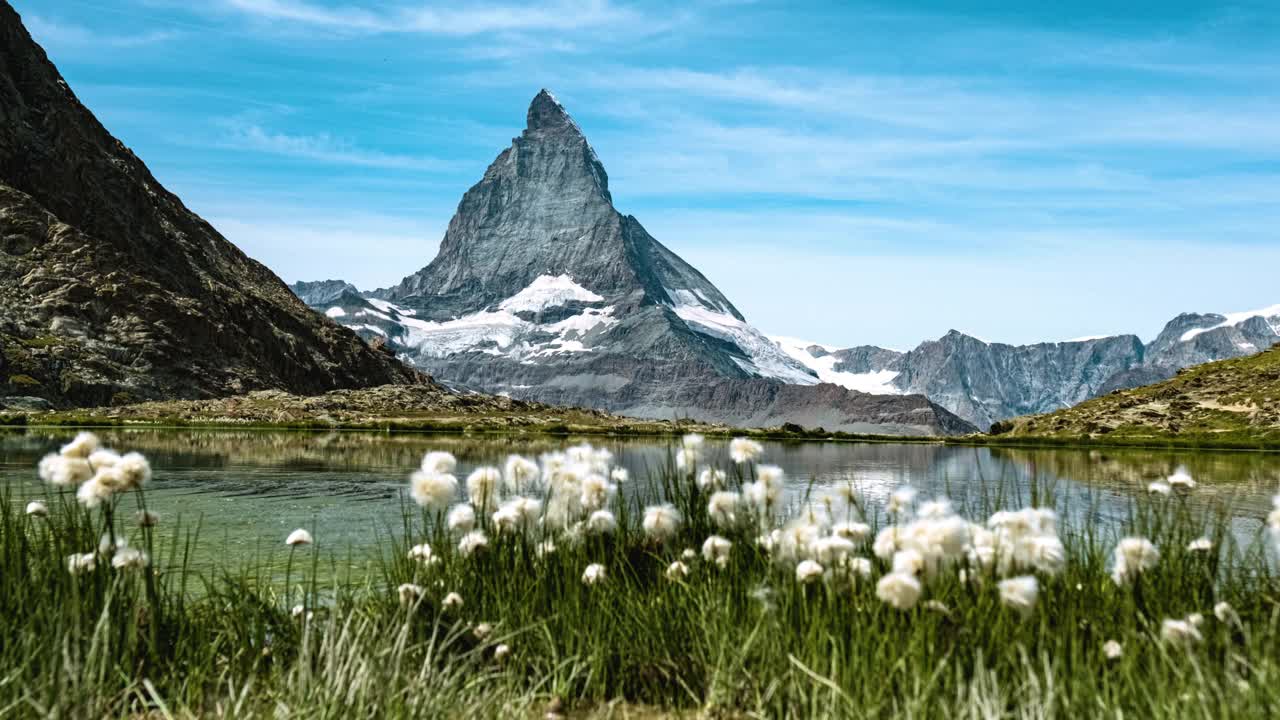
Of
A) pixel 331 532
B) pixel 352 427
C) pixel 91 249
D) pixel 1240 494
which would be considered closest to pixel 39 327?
pixel 91 249

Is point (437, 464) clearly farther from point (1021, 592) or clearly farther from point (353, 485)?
point (353, 485)

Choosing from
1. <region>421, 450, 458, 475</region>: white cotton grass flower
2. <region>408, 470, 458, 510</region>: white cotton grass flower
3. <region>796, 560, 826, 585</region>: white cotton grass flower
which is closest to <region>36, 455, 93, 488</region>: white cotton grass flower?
<region>408, 470, 458, 510</region>: white cotton grass flower

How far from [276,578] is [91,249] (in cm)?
19598

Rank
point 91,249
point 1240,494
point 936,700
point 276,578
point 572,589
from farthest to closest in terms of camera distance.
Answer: point 91,249 < point 1240,494 < point 276,578 < point 572,589 < point 936,700

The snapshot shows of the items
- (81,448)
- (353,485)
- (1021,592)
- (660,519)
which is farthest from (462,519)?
(353,485)

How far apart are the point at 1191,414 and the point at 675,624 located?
5433 inches

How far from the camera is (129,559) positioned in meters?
8.44

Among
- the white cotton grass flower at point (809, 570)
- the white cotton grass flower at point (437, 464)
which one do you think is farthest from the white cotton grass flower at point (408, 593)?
the white cotton grass flower at point (809, 570)

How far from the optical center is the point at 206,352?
19000cm

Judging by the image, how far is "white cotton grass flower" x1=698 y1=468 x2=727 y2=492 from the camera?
35.0 feet

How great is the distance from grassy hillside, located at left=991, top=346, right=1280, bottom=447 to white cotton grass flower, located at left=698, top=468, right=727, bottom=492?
353 feet

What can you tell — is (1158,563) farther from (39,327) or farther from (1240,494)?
(39,327)

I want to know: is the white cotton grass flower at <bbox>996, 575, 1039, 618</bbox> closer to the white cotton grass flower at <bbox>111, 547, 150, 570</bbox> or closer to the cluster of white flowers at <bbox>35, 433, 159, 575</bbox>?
the cluster of white flowers at <bbox>35, 433, 159, 575</bbox>

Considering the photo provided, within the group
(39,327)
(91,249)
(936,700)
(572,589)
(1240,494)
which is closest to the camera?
(936,700)
